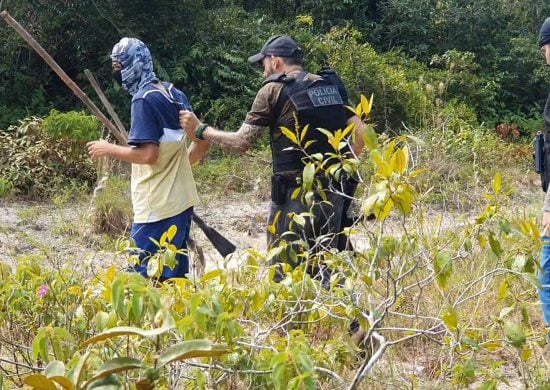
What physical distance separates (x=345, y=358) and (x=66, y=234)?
487 cm

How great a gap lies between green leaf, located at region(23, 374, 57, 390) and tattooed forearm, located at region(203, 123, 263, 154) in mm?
2814

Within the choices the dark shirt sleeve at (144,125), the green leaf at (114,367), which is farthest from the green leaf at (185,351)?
the dark shirt sleeve at (144,125)

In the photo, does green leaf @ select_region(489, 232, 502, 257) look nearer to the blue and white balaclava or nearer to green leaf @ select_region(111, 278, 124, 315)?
green leaf @ select_region(111, 278, 124, 315)

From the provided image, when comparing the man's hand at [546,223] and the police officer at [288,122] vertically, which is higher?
the police officer at [288,122]

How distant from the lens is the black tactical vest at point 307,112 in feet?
14.2

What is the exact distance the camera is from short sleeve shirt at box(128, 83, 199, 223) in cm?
420

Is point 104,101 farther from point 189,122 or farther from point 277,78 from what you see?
point 277,78

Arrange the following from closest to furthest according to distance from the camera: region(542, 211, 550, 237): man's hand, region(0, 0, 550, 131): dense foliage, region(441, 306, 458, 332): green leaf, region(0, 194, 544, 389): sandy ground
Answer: region(441, 306, 458, 332): green leaf → region(542, 211, 550, 237): man's hand → region(0, 194, 544, 389): sandy ground → region(0, 0, 550, 131): dense foliage

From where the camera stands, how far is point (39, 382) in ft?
5.21

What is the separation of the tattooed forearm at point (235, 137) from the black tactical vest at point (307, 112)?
0.12 meters

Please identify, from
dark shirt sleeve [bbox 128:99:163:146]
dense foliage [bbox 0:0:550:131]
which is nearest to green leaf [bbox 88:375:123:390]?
dark shirt sleeve [bbox 128:99:163:146]

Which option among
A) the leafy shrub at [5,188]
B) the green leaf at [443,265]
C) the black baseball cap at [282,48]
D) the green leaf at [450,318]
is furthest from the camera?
the leafy shrub at [5,188]

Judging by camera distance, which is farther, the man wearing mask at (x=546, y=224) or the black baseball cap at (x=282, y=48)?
the black baseball cap at (x=282, y=48)

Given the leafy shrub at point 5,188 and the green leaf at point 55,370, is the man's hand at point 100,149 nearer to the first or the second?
the green leaf at point 55,370
